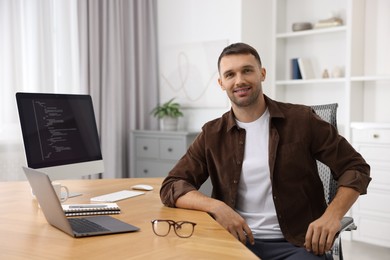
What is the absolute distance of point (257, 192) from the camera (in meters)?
1.94

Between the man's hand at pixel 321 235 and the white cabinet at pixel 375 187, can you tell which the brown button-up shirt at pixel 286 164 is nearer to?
the man's hand at pixel 321 235

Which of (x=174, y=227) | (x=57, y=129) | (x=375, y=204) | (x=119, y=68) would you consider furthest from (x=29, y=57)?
(x=174, y=227)

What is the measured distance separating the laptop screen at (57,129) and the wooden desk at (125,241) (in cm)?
25

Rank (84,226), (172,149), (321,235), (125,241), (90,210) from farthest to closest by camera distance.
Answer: (172,149), (90,210), (321,235), (84,226), (125,241)

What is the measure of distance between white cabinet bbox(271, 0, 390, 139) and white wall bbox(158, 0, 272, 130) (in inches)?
8.7

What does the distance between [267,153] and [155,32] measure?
337cm

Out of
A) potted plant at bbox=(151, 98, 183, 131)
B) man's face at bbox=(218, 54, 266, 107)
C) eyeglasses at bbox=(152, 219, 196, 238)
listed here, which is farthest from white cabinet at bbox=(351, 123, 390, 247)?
eyeglasses at bbox=(152, 219, 196, 238)

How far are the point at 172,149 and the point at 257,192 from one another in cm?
256

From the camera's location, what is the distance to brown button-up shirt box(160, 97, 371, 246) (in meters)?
1.89

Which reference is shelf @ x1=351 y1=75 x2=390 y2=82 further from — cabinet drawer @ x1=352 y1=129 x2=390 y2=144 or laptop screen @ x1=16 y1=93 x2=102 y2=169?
laptop screen @ x1=16 y1=93 x2=102 y2=169

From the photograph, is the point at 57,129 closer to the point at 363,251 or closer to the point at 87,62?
the point at 87,62

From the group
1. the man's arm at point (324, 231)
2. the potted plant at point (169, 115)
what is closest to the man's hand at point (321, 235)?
the man's arm at point (324, 231)

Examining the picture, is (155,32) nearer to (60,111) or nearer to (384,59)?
(384,59)

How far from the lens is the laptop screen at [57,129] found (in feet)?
6.78
